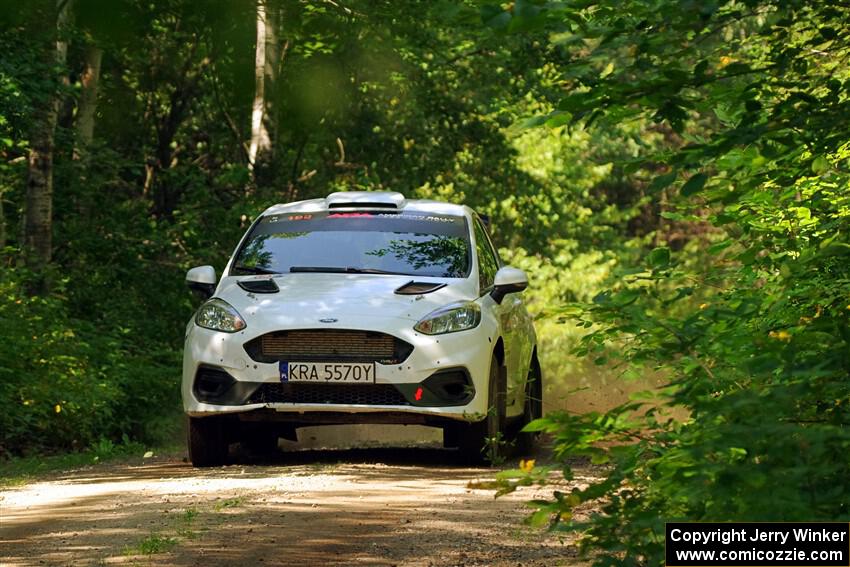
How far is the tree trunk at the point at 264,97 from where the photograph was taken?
24094 millimetres

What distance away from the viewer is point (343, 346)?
10.8 meters

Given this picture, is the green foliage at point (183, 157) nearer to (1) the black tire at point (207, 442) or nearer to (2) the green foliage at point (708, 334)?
(1) the black tire at point (207, 442)

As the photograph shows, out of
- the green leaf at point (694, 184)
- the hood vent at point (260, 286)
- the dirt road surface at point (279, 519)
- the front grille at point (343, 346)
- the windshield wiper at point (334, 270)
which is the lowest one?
the dirt road surface at point (279, 519)

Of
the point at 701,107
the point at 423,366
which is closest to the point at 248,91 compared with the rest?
the point at 423,366

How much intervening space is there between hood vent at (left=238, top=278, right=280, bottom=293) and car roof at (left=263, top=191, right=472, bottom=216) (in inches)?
46.3

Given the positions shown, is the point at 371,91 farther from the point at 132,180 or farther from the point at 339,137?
the point at 132,180

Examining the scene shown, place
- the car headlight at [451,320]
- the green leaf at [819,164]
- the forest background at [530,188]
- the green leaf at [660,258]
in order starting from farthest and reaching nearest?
the car headlight at [451,320] → the green leaf at [819,164] → the green leaf at [660,258] → the forest background at [530,188]

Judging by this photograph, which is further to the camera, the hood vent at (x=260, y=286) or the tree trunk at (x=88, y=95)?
the tree trunk at (x=88, y=95)

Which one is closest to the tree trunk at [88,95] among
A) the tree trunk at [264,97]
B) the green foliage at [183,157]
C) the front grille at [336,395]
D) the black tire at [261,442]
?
the green foliage at [183,157]

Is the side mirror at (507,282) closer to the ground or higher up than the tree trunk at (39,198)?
closer to the ground

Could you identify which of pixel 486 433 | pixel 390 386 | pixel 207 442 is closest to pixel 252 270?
pixel 207 442

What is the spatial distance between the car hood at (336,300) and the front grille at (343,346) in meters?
0.08

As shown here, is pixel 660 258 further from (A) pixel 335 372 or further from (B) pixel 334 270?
(B) pixel 334 270

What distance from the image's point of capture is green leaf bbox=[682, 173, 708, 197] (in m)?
5.20
